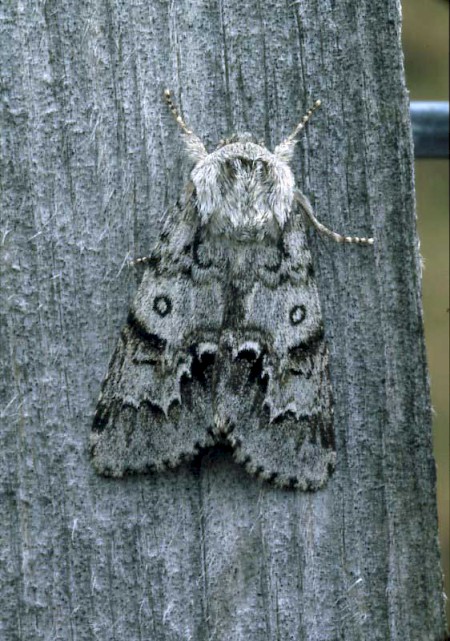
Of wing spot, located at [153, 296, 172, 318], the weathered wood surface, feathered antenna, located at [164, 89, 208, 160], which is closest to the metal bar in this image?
the weathered wood surface

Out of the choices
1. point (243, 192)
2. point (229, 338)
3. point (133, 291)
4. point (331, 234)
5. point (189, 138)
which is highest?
point (189, 138)

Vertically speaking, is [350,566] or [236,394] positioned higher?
[236,394]

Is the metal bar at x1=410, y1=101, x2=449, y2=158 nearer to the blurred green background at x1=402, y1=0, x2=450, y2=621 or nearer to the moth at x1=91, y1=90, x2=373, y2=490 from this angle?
the moth at x1=91, y1=90, x2=373, y2=490

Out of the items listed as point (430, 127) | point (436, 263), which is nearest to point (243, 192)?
point (430, 127)

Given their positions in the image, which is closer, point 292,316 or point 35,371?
point 35,371

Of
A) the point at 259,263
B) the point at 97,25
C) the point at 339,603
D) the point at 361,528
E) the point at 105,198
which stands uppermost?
the point at 97,25

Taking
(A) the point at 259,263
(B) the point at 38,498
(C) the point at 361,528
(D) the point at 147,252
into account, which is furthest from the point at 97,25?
(C) the point at 361,528

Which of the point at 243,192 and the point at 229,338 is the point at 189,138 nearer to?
the point at 243,192

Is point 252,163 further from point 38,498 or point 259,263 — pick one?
point 38,498
